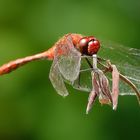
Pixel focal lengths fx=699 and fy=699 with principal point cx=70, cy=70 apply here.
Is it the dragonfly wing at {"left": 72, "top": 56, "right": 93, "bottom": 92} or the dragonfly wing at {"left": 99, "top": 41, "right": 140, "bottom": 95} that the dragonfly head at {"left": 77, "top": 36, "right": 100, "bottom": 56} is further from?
the dragonfly wing at {"left": 99, "top": 41, "right": 140, "bottom": 95}

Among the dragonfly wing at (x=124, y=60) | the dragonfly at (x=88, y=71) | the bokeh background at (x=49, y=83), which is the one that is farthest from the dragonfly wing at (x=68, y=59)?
the bokeh background at (x=49, y=83)

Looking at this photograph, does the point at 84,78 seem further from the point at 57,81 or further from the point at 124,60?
the point at 124,60

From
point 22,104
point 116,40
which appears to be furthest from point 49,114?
point 116,40

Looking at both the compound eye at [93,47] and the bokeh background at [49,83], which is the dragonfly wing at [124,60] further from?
the bokeh background at [49,83]

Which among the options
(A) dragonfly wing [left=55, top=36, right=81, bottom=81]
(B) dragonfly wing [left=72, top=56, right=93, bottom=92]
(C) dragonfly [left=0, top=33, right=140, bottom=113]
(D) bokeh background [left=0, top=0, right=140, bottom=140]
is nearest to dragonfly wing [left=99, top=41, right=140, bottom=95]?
(C) dragonfly [left=0, top=33, right=140, bottom=113]

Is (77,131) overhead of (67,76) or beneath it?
beneath
